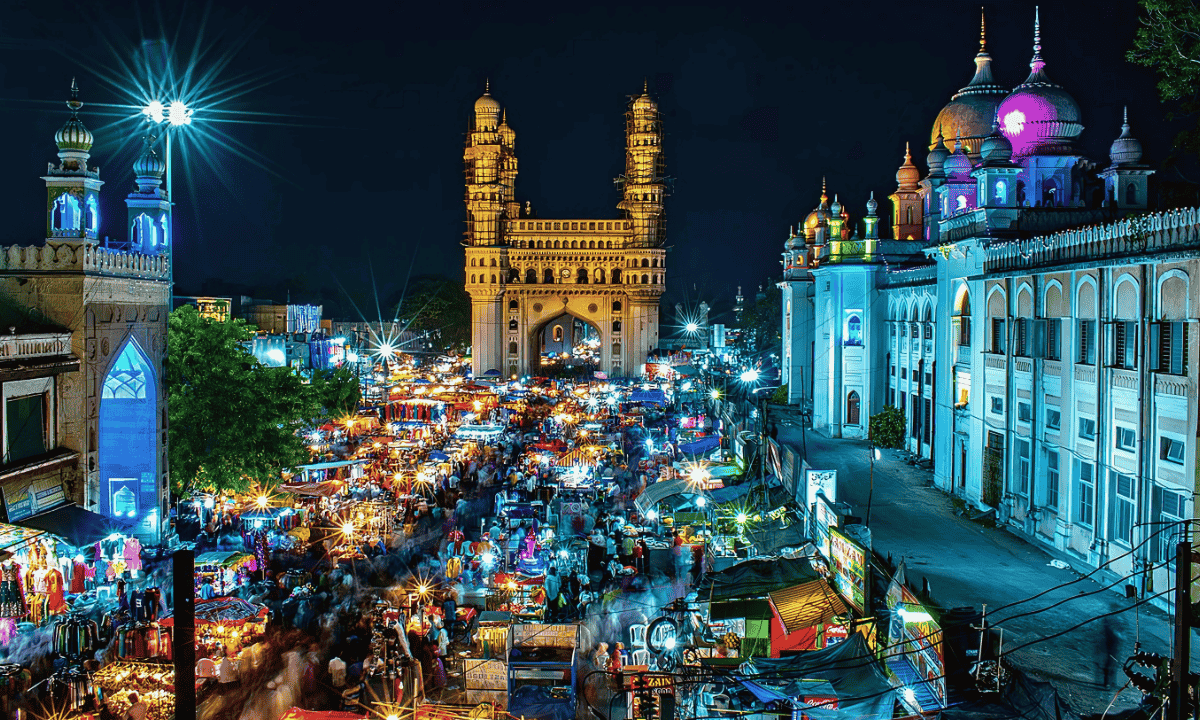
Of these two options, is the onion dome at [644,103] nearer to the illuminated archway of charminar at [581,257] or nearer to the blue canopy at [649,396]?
the illuminated archway of charminar at [581,257]

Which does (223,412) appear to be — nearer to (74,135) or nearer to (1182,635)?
(74,135)

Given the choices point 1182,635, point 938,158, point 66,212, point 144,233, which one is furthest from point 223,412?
point 938,158

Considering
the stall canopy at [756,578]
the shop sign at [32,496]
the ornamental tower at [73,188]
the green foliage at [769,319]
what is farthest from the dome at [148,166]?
the green foliage at [769,319]

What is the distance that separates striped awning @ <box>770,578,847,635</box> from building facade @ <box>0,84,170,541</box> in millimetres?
9785

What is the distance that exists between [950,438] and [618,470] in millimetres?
8421

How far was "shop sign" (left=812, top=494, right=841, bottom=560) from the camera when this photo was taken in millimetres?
13125

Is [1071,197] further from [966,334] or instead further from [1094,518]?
[1094,518]

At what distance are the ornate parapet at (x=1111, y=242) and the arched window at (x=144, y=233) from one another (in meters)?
15.1

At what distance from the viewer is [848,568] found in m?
11.7

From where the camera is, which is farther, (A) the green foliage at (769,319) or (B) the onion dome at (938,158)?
(A) the green foliage at (769,319)

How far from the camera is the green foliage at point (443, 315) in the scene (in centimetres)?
7938

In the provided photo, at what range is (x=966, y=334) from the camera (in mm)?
19609

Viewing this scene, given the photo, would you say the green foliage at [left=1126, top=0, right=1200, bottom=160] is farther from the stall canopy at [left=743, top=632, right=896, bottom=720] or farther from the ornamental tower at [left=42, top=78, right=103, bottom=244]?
the ornamental tower at [left=42, top=78, right=103, bottom=244]

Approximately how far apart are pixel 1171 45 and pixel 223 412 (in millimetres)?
17310
